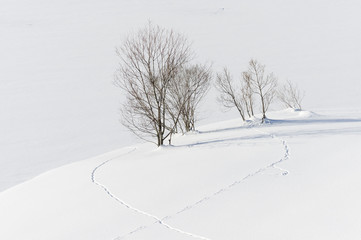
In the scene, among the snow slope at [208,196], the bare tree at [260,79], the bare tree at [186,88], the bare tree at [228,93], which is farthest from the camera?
the bare tree at [228,93]

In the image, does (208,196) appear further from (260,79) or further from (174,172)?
(260,79)

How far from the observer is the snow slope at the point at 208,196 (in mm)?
4523

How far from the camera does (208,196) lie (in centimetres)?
581

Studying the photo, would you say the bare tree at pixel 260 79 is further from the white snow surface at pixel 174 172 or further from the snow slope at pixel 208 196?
the snow slope at pixel 208 196

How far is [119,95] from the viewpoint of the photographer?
2825cm

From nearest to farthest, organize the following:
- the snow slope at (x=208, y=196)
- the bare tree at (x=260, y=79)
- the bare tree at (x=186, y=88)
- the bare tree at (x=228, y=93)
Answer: the snow slope at (x=208, y=196) → the bare tree at (x=186, y=88) → the bare tree at (x=260, y=79) → the bare tree at (x=228, y=93)

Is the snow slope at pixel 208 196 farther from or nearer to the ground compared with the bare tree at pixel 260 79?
nearer to the ground

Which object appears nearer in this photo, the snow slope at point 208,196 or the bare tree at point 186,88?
the snow slope at point 208,196

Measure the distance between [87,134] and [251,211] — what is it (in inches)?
634

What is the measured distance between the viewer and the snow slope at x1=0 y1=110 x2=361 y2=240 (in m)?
4.52

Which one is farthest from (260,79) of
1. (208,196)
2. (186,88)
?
(208,196)

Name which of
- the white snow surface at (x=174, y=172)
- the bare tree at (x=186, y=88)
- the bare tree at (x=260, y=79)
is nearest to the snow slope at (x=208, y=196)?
the white snow surface at (x=174, y=172)

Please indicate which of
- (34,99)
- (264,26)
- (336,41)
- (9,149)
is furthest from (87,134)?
(264,26)

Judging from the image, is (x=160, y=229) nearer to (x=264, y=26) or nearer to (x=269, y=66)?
(x=269, y=66)
